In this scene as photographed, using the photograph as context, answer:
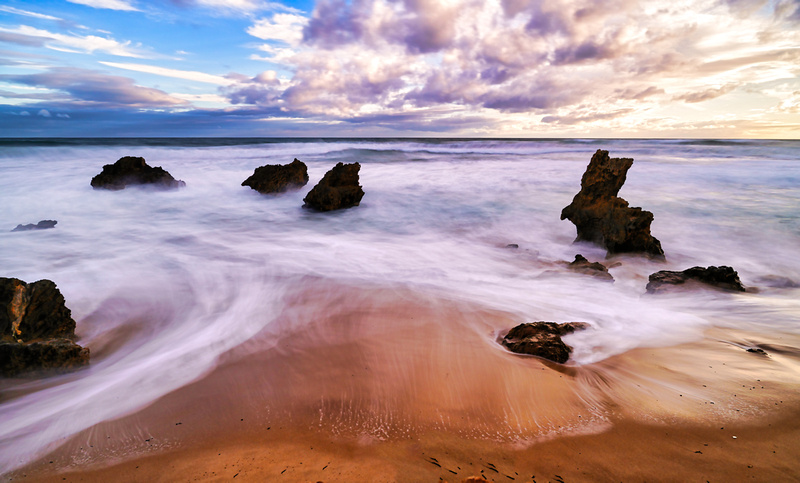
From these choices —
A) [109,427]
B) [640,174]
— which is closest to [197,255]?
[109,427]

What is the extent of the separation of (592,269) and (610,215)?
5.53 ft

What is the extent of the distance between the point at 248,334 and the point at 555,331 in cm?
278

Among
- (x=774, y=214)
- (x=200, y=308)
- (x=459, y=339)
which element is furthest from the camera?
(x=774, y=214)

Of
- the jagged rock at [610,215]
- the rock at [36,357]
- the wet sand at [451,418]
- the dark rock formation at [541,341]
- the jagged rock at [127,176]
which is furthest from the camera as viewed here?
the jagged rock at [127,176]

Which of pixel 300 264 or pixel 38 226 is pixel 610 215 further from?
pixel 38 226

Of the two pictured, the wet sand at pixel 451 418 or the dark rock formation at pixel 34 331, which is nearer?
the wet sand at pixel 451 418

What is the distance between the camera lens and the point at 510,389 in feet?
8.78

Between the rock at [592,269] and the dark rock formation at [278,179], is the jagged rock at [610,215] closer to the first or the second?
the rock at [592,269]

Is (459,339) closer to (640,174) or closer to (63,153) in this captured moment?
(640,174)

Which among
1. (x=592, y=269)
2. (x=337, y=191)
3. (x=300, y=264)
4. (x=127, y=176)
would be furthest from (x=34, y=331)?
(x=127, y=176)

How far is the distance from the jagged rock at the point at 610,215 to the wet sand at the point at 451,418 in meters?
2.90

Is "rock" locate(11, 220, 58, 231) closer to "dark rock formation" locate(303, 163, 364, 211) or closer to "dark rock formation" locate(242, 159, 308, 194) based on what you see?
"dark rock formation" locate(242, 159, 308, 194)

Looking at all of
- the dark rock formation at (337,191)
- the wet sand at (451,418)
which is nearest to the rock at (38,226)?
the dark rock formation at (337,191)

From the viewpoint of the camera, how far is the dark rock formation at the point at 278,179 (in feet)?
36.9
